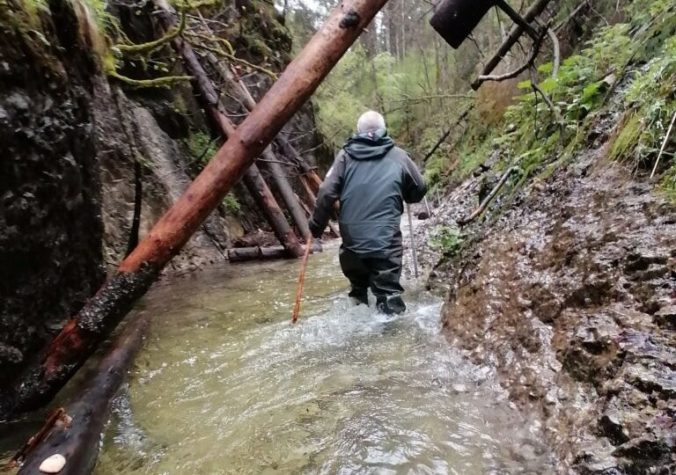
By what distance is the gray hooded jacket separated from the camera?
4.84 metres

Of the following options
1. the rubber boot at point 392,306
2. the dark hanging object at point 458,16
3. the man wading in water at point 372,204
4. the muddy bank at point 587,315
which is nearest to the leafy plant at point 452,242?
the man wading in water at point 372,204

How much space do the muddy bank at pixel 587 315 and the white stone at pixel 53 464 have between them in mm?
→ 2203

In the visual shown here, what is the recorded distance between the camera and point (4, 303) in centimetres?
274

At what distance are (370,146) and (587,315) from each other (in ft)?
10.00

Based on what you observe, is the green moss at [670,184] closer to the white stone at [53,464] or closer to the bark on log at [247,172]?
the white stone at [53,464]

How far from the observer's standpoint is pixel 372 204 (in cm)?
486

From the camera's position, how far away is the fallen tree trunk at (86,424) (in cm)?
213

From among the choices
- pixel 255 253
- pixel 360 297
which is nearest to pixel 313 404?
pixel 360 297

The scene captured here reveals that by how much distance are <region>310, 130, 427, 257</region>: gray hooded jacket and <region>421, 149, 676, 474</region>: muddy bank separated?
102 cm

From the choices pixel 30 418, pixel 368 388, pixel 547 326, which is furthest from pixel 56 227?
pixel 547 326

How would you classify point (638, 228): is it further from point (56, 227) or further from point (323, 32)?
point (56, 227)

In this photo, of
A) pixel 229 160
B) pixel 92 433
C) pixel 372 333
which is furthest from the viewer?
pixel 372 333

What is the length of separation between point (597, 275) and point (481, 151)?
8.99 meters

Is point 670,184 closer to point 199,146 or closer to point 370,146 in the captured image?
point 370,146
